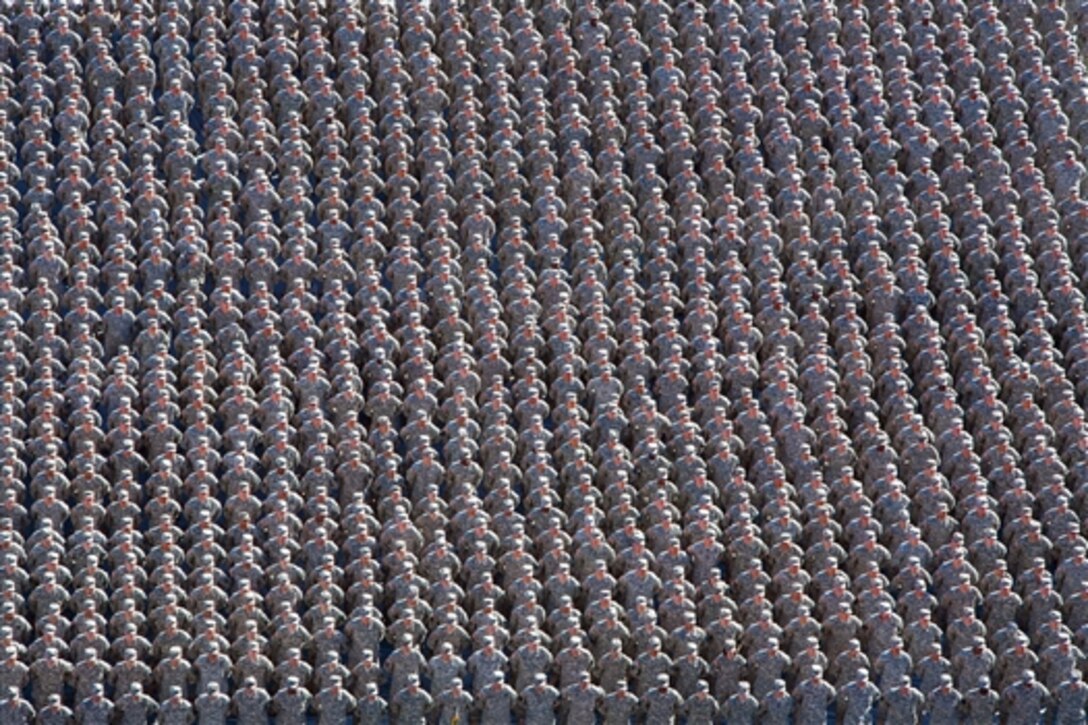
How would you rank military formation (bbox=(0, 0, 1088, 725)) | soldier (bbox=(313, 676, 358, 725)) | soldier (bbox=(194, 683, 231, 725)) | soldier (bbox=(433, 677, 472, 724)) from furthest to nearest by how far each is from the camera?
1. military formation (bbox=(0, 0, 1088, 725))
2. soldier (bbox=(433, 677, 472, 724))
3. soldier (bbox=(313, 676, 358, 725))
4. soldier (bbox=(194, 683, 231, 725))

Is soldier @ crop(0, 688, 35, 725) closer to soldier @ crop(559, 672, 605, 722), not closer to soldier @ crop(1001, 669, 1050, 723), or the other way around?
soldier @ crop(559, 672, 605, 722)

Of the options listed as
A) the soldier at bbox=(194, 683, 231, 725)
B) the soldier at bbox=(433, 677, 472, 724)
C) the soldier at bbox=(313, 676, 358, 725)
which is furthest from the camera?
the soldier at bbox=(433, 677, 472, 724)

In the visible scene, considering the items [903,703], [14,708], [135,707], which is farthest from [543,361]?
[14,708]

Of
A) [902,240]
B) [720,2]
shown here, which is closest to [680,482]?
[902,240]

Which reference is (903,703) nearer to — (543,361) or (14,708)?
(543,361)

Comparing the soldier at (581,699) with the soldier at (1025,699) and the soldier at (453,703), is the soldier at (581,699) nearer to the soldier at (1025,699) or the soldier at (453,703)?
the soldier at (453,703)

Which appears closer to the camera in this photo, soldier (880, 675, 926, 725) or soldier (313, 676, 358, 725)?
soldier (313, 676, 358, 725)

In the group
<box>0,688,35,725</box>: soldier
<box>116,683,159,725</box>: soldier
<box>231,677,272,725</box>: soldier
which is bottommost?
<box>231,677,272,725</box>: soldier

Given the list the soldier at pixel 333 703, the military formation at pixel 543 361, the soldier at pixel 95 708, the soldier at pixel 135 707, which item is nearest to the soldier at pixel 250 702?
the military formation at pixel 543 361

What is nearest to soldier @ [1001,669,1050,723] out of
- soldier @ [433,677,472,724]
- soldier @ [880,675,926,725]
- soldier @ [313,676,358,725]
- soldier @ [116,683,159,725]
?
soldier @ [880,675,926,725]
